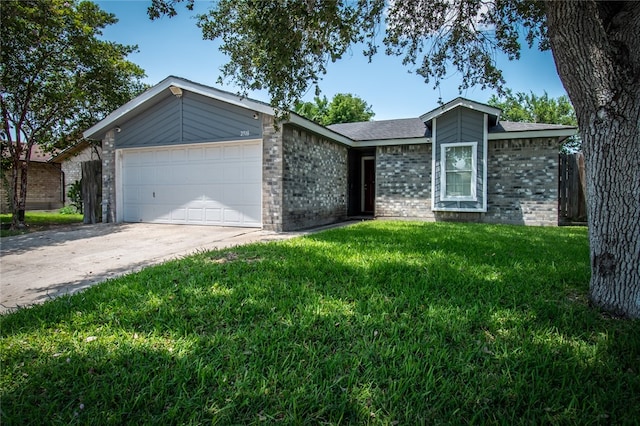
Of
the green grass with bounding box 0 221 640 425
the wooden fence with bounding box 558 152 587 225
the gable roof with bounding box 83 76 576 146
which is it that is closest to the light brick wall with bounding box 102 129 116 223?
the gable roof with bounding box 83 76 576 146

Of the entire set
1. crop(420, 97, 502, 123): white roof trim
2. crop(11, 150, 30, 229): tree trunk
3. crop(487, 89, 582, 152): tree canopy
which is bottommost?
crop(11, 150, 30, 229): tree trunk

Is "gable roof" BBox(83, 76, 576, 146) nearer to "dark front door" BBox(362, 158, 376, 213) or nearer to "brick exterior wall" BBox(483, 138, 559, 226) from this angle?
"brick exterior wall" BBox(483, 138, 559, 226)

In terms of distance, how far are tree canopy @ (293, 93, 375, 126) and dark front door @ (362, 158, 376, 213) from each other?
63.4ft

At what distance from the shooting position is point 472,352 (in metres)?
2.33

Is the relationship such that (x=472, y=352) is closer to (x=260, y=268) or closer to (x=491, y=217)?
(x=260, y=268)

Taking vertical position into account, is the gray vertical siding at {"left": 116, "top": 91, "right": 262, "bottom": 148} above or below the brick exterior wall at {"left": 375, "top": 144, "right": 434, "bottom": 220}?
above

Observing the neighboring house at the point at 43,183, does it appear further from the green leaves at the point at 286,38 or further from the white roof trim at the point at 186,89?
the green leaves at the point at 286,38

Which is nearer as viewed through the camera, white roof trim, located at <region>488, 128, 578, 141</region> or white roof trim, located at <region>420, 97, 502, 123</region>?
white roof trim, located at <region>488, 128, 578, 141</region>

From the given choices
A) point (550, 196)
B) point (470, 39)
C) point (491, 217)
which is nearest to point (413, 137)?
point (491, 217)

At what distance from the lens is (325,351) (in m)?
2.38

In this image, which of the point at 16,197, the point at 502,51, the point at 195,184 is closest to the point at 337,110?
the point at 195,184

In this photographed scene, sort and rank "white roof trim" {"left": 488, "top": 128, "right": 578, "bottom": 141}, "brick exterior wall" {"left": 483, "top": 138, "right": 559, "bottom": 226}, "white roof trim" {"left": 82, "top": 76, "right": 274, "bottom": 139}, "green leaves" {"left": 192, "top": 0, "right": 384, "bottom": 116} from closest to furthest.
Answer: "green leaves" {"left": 192, "top": 0, "right": 384, "bottom": 116} < "white roof trim" {"left": 82, "top": 76, "right": 274, "bottom": 139} < "white roof trim" {"left": 488, "top": 128, "right": 578, "bottom": 141} < "brick exterior wall" {"left": 483, "top": 138, "right": 559, "bottom": 226}

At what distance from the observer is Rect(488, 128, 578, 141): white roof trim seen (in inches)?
376

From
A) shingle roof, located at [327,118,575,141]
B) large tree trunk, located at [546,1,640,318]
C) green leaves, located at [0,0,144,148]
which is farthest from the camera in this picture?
shingle roof, located at [327,118,575,141]
